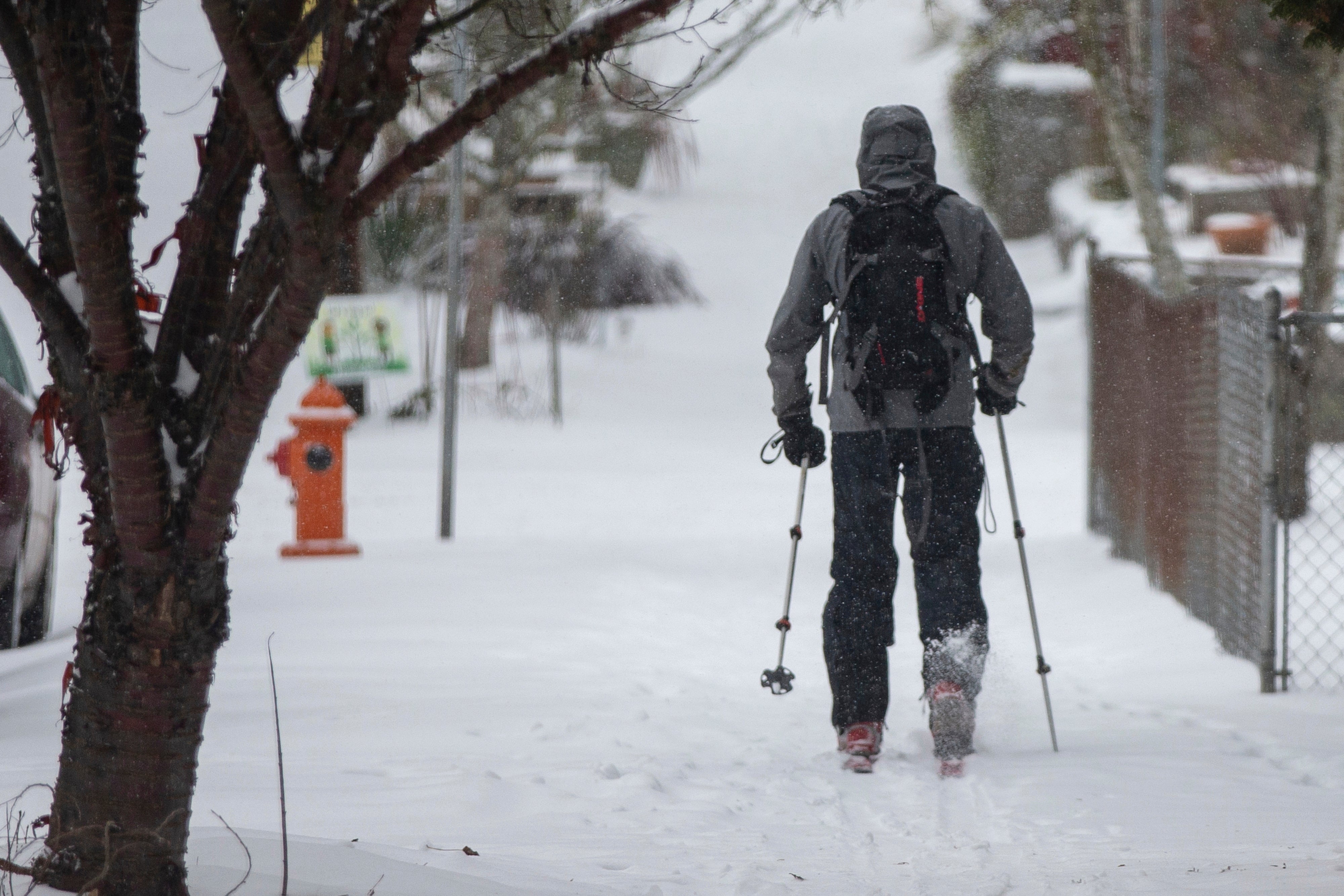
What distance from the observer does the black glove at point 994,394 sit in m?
3.96

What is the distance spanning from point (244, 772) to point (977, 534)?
6.87ft

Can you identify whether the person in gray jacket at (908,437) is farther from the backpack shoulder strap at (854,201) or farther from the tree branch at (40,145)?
the tree branch at (40,145)

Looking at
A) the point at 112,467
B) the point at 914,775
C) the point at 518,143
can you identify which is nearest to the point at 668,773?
the point at 914,775

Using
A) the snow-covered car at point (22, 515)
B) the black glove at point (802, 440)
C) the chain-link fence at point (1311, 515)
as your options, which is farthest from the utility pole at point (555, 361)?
the black glove at point (802, 440)

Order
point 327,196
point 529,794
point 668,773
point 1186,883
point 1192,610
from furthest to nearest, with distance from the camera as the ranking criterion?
point 1192,610, point 668,773, point 529,794, point 1186,883, point 327,196

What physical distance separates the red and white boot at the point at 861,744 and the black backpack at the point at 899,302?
878mm

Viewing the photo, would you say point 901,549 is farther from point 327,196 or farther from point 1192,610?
point 327,196

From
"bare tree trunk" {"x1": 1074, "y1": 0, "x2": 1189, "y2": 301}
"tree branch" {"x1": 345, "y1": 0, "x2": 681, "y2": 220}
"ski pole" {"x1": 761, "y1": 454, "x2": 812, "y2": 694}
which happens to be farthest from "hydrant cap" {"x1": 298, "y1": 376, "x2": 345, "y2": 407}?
"tree branch" {"x1": 345, "y1": 0, "x2": 681, "y2": 220}

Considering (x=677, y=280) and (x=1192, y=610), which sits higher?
(x=677, y=280)

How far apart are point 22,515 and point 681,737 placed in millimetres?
2298

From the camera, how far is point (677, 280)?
25438mm

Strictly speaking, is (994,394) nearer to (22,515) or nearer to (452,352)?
(22,515)

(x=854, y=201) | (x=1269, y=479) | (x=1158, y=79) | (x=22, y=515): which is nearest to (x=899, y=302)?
(x=854, y=201)

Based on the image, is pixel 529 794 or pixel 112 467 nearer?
pixel 112 467
